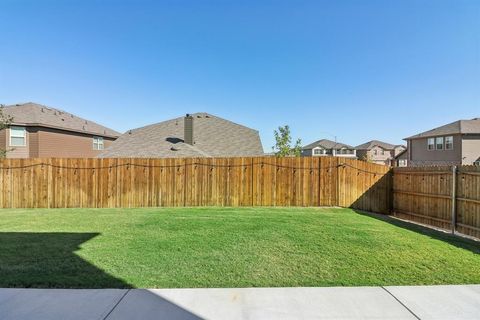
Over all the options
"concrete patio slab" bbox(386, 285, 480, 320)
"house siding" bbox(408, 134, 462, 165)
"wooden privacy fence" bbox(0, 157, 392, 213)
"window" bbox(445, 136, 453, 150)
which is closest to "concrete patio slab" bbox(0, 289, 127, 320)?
"concrete patio slab" bbox(386, 285, 480, 320)

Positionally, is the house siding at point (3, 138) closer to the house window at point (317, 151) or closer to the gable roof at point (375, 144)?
the house window at point (317, 151)

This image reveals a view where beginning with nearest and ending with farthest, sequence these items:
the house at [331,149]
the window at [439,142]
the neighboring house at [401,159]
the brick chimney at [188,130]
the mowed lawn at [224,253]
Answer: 1. the mowed lawn at [224,253]
2. the brick chimney at [188,130]
3. the window at [439,142]
4. the neighboring house at [401,159]
5. the house at [331,149]

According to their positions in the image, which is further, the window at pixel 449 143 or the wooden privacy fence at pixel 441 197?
the window at pixel 449 143

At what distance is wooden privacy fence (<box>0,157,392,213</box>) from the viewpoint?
11219mm

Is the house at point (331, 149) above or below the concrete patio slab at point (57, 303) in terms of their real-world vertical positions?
above

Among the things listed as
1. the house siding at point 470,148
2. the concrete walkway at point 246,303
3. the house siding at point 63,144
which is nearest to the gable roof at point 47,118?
the house siding at point 63,144

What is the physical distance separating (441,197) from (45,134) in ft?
73.2

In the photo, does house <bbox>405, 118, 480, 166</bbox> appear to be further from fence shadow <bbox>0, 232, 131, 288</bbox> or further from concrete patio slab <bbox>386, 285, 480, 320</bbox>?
fence shadow <bbox>0, 232, 131, 288</bbox>

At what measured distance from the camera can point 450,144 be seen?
100 ft

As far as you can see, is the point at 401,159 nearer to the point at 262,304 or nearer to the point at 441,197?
the point at 441,197

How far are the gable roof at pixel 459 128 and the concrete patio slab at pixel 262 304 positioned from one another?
32.5 m

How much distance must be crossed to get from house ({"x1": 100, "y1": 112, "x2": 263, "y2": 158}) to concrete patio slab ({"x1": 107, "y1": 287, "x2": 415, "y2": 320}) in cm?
1280

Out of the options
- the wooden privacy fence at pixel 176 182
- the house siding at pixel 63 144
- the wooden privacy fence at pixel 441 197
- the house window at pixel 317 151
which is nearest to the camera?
the wooden privacy fence at pixel 441 197

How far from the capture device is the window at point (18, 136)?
1889 cm
